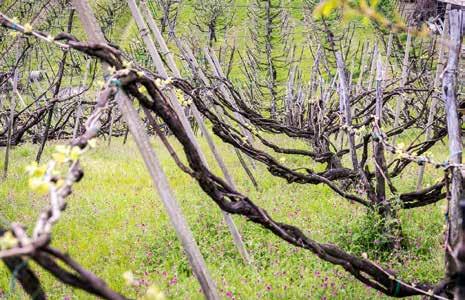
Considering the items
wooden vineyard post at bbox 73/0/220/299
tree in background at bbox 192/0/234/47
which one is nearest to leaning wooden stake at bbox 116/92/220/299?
wooden vineyard post at bbox 73/0/220/299

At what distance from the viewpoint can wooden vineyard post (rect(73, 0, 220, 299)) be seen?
2240 mm

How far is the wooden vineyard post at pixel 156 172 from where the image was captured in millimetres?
2240

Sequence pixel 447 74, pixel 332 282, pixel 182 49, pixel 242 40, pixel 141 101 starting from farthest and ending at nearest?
pixel 242 40 < pixel 182 49 < pixel 332 282 < pixel 447 74 < pixel 141 101

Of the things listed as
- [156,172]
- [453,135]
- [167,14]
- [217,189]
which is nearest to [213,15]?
[167,14]

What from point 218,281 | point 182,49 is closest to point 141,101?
point 218,281

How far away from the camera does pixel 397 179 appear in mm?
6684

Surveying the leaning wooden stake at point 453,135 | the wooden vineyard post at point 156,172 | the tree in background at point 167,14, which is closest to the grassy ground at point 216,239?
the leaning wooden stake at point 453,135

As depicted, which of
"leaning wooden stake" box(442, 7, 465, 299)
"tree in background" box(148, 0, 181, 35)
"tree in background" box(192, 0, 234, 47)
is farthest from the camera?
"tree in background" box(192, 0, 234, 47)

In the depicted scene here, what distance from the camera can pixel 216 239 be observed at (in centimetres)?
480

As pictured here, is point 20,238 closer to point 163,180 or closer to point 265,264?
point 163,180

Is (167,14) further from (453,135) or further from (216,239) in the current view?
(453,135)

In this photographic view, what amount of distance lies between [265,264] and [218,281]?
545mm

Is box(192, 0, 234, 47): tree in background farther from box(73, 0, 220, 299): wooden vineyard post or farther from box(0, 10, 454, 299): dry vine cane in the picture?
box(0, 10, 454, 299): dry vine cane

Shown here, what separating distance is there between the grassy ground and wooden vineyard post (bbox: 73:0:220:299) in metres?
1.22
